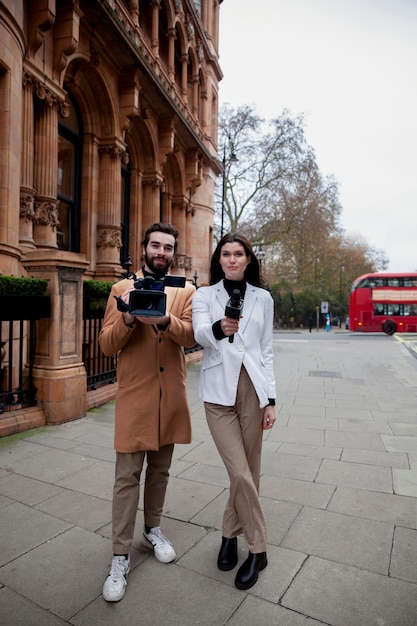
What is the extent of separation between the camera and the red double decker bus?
27.2m

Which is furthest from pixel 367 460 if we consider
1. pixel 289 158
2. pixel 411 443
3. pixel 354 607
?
pixel 289 158

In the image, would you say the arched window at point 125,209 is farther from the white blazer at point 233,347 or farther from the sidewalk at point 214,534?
the white blazer at point 233,347

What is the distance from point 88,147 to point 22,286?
22.3 ft

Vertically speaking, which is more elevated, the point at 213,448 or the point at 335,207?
the point at 335,207

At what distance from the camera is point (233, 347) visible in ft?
7.99

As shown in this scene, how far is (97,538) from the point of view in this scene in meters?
2.72

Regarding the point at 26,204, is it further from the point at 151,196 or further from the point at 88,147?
the point at 151,196

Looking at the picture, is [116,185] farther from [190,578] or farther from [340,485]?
[190,578]

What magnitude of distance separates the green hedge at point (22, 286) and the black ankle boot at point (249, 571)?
12.7 feet

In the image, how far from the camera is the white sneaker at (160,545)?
2456 mm

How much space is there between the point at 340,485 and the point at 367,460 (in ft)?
2.61

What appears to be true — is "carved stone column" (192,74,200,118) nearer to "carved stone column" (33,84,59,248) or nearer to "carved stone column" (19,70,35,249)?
"carved stone column" (33,84,59,248)

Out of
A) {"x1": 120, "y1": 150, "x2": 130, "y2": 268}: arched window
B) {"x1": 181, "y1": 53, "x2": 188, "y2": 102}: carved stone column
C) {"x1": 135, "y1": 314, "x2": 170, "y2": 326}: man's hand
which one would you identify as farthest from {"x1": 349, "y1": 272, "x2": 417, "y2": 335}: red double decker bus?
{"x1": 135, "y1": 314, "x2": 170, "y2": 326}: man's hand

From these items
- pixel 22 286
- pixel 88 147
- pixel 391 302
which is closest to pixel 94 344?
pixel 22 286
